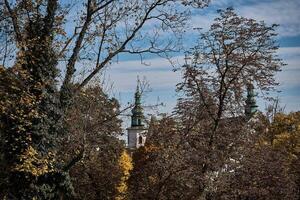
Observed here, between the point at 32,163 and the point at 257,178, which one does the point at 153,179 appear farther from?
the point at 32,163

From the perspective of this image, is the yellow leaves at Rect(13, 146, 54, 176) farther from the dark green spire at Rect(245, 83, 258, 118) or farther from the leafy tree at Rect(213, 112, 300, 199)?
the dark green spire at Rect(245, 83, 258, 118)

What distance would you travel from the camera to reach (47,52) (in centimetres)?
1661

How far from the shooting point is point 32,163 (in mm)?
15375

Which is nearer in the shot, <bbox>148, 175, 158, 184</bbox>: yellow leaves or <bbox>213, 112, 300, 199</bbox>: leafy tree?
<bbox>213, 112, 300, 199</bbox>: leafy tree

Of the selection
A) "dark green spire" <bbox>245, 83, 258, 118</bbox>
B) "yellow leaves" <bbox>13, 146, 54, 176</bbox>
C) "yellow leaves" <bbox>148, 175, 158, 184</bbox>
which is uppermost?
"dark green spire" <bbox>245, 83, 258, 118</bbox>

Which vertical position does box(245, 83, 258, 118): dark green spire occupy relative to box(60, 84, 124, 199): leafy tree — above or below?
above

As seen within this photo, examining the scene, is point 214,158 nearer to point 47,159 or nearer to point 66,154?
point 66,154

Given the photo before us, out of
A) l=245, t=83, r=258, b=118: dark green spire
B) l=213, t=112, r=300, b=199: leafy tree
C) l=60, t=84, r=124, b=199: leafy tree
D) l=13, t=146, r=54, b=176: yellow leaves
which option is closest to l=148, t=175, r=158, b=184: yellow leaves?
l=60, t=84, r=124, b=199: leafy tree

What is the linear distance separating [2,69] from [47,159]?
124 inches

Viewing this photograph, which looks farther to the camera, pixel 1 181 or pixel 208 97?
pixel 208 97

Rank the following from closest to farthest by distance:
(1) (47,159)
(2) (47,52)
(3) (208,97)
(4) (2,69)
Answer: (4) (2,69), (1) (47,159), (2) (47,52), (3) (208,97)

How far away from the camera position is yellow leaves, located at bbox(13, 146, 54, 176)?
577 inches

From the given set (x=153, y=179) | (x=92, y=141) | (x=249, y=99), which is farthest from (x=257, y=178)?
(x=92, y=141)

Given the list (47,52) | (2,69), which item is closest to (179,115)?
(47,52)
